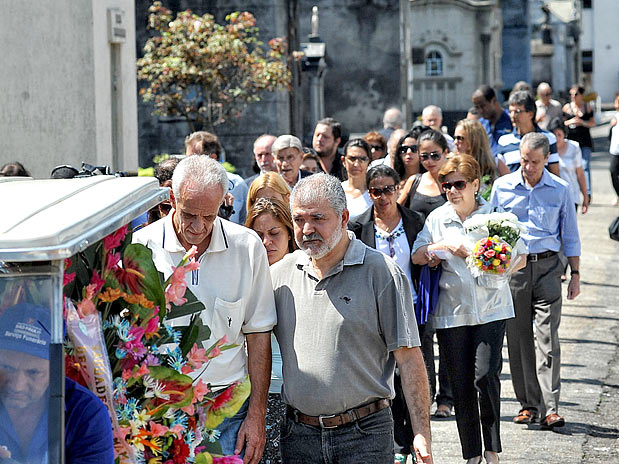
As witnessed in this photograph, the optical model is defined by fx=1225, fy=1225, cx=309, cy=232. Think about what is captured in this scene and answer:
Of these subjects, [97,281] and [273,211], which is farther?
[273,211]

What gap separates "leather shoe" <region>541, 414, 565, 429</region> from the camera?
909 cm

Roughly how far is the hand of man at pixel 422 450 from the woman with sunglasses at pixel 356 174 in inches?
162

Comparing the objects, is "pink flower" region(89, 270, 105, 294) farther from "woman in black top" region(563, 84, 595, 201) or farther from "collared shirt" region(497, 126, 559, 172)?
"woman in black top" region(563, 84, 595, 201)

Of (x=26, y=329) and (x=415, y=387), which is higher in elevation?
(x=26, y=329)

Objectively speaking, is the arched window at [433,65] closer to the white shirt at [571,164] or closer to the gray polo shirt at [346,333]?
the white shirt at [571,164]

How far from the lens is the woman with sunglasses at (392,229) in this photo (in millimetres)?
8008

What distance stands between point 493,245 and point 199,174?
120 inches

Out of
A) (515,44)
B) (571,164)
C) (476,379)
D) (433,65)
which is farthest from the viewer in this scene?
(515,44)

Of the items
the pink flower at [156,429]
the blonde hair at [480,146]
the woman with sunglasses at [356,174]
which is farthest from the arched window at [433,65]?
the pink flower at [156,429]

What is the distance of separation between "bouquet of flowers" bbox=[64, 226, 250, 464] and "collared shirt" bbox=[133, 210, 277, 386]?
2.06 ft

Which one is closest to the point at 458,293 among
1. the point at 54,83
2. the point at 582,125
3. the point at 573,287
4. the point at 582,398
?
the point at 573,287

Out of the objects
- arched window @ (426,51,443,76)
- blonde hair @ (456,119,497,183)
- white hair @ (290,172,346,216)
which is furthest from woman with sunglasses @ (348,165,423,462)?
arched window @ (426,51,443,76)

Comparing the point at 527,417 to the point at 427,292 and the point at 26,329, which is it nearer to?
the point at 427,292

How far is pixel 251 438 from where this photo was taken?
5270mm
